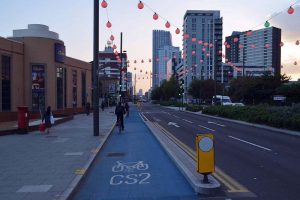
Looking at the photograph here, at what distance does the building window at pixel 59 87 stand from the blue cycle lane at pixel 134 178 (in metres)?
25.2

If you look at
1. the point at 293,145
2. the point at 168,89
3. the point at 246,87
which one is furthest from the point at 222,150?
the point at 168,89

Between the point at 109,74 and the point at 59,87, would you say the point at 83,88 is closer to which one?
the point at 59,87

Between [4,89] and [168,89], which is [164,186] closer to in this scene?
[4,89]

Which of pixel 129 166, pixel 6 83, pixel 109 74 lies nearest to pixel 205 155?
pixel 129 166

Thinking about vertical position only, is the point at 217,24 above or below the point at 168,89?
above

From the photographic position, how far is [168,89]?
125m

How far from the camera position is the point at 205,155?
9297mm

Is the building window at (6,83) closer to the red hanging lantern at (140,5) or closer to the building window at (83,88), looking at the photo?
the red hanging lantern at (140,5)

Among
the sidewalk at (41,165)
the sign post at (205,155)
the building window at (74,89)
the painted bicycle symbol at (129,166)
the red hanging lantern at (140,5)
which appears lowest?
the painted bicycle symbol at (129,166)

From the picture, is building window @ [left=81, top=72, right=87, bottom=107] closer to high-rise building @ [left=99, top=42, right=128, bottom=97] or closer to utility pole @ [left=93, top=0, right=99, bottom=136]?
high-rise building @ [left=99, top=42, right=128, bottom=97]

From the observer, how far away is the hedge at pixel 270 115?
27.1 metres

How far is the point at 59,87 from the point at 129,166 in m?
29.7

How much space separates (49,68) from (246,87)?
4030cm

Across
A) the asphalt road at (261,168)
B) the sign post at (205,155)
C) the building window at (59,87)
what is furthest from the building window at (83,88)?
the sign post at (205,155)
